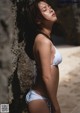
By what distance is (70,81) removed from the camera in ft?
17.9

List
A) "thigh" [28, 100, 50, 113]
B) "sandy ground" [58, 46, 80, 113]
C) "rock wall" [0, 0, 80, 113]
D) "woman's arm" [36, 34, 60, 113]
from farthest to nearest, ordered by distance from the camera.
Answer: "sandy ground" [58, 46, 80, 113] < "thigh" [28, 100, 50, 113] < "woman's arm" [36, 34, 60, 113] < "rock wall" [0, 0, 80, 113]

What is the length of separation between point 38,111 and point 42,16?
1.96 ft

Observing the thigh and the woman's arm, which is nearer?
the woman's arm

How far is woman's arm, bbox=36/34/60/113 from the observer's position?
199cm

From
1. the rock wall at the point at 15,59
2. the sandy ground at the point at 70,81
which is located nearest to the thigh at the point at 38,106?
the rock wall at the point at 15,59

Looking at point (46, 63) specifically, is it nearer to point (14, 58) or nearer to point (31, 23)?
point (14, 58)

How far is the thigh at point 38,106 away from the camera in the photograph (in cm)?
212

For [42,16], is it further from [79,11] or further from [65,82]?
[79,11]

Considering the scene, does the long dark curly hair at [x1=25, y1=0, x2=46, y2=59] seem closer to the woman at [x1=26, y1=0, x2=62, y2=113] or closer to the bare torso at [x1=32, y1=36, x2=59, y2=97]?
the woman at [x1=26, y1=0, x2=62, y2=113]

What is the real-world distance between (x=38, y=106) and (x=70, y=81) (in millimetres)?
3368

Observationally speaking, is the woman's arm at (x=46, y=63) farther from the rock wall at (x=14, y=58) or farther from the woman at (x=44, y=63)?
the rock wall at (x=14, y=58)

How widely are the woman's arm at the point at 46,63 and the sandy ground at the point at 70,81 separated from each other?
2.14 metres

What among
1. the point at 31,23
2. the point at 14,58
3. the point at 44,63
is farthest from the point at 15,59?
the point at 31,23

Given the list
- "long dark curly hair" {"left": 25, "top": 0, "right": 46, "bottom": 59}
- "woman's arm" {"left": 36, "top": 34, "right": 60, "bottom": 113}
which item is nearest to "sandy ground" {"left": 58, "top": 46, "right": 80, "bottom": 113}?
Answer: "long dark curly hair" {"left": 25, "top": 0, "right": 46, "bottom": 59}
